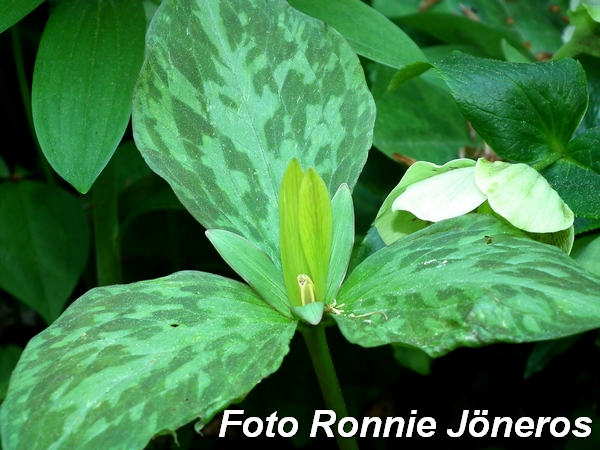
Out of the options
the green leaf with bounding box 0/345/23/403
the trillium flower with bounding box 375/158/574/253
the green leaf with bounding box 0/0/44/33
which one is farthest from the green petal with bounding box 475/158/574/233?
the green leaf with bounding box 0/345/23/403

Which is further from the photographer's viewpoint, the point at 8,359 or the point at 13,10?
the point at 8,359

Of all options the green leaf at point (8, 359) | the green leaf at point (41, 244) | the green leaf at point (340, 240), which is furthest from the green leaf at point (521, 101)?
the green leaf at point (8, 359)

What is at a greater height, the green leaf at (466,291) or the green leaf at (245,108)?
the green leaf at (245,108)

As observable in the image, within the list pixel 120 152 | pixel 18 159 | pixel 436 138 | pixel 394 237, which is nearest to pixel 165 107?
pixel 394 237

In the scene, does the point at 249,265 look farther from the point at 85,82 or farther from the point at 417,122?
the point at 417,122

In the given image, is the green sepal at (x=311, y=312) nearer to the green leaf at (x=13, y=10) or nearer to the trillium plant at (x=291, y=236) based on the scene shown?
the trillium plant at (x=291, y=236)

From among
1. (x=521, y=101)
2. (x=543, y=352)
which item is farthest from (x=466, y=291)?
(x=543, y=352)

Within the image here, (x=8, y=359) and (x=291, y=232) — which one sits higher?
(x=291, y=232)
